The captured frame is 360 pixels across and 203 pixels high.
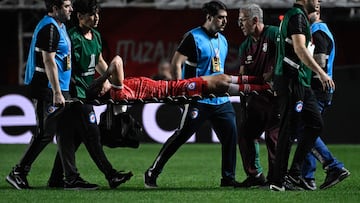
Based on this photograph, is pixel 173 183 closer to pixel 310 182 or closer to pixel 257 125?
pixel 257 125

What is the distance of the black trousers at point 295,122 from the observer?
11594 mm

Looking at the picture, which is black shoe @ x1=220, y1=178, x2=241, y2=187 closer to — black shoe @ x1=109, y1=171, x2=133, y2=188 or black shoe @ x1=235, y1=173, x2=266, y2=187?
black shoe @ x1=235, y1=173, x2=266, y2=187

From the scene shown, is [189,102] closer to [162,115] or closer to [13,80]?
[162,115]

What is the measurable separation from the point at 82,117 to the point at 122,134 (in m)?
0.49

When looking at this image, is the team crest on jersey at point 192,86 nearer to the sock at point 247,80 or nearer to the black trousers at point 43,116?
the sock at point 247,80

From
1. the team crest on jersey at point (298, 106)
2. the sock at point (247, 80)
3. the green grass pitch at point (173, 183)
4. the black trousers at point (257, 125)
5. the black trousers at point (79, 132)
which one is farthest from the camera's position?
the black trousers at point (257, 125)

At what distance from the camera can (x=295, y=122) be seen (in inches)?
457

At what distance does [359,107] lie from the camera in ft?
66.6

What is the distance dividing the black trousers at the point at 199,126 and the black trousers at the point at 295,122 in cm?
118

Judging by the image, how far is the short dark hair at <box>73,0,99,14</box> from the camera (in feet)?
40.8

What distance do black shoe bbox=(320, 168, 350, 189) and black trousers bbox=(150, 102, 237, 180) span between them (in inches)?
42.1

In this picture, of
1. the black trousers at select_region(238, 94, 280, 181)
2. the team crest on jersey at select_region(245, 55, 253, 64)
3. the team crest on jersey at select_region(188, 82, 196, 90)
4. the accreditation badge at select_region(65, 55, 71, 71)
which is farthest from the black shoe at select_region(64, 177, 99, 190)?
the team crest on jersey at select_region(245, 55, 253, 64)

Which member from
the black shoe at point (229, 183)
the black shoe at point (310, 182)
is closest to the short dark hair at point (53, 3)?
the black shoe at point (229, 183)

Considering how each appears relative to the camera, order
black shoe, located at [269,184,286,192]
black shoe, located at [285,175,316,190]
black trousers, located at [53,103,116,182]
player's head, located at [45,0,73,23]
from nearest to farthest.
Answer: black shoe, located at [269,184,286,192], black shoe, located at [285,175,316,190], player's head, located at [45,0,73,23], black trousers, located at [53,103,116,182]
